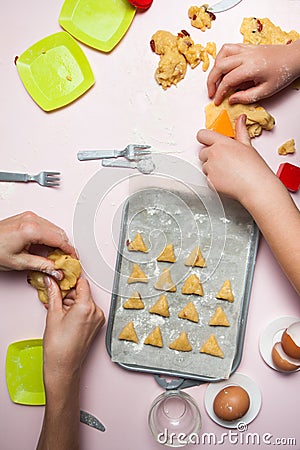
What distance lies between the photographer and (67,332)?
1.09 meters

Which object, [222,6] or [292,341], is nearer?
[292,341]

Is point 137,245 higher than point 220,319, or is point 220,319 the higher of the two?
point 137,245

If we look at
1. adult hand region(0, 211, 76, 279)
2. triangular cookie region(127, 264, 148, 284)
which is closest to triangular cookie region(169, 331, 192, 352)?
triangular cookie region(127, 264, 148, 284)

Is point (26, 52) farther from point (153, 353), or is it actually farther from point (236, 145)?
point (153, 353)

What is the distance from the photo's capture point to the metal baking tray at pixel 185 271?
1134mm

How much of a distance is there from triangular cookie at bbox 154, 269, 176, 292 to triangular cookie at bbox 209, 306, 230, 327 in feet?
0.28

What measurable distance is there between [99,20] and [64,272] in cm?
46

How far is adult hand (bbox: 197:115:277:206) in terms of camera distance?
1076mm

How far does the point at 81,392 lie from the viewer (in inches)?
45.8

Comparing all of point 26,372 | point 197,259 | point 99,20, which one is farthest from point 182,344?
point 99,20

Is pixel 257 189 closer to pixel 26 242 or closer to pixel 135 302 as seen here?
pixel 135 302

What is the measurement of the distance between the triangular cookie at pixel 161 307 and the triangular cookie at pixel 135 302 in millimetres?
22

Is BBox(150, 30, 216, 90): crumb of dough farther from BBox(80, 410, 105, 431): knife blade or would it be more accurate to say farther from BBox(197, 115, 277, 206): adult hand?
BBox(80, 410, 105, 431): knife blade

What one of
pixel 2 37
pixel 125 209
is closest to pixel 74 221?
pixel 125 209
